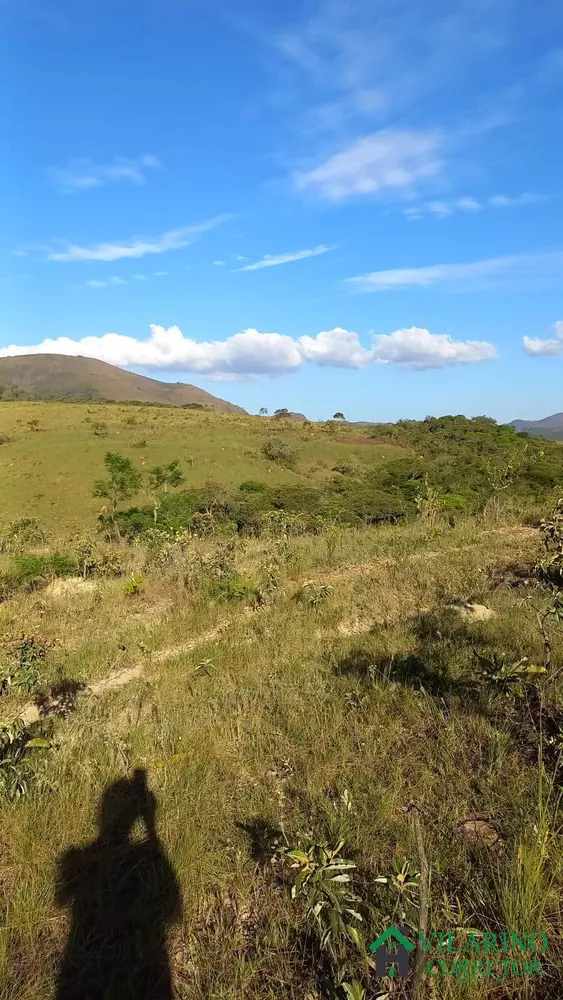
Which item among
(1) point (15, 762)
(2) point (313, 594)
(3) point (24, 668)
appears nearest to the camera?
(1) point (15, 762)

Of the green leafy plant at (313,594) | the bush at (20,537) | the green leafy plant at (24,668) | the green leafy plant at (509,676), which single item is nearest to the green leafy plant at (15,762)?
the green leafy plant at (24,668)

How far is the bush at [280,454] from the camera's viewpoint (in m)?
34.0

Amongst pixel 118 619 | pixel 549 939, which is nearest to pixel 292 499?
pixel 118 619

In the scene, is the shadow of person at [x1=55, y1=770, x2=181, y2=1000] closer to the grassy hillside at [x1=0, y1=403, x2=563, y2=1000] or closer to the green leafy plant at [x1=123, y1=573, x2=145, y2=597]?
the grassy hillside at [x1=0, y1=403, x2=563, y2=1000]

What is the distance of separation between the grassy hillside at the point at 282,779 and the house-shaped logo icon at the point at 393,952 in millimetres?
49

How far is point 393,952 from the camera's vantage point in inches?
62.7

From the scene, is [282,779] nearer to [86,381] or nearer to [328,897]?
[328,897]

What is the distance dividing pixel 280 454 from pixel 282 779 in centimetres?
3198

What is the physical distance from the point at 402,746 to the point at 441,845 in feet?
2.36

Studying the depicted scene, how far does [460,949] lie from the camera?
1.61 metres

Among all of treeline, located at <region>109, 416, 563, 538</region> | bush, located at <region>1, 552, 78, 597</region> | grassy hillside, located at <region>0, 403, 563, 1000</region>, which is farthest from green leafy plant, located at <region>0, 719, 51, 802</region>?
A: treeline, located at <region>109, 416, 563, 538</region>

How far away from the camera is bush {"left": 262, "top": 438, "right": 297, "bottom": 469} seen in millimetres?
34000

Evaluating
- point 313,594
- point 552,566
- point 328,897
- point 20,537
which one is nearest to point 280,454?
point 20,537

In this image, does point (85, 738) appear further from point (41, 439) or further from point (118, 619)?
point (41, 439)
